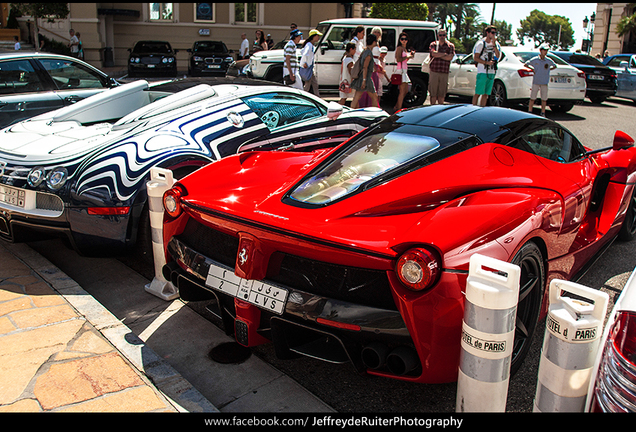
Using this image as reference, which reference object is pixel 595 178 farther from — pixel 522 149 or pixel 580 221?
pixel 522 149

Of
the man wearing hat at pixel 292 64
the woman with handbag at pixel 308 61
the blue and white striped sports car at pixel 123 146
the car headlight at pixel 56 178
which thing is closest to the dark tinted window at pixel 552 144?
the blue and white striped sports car at pixel 123 146

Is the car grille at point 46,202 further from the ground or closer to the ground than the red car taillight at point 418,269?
closer to the ground

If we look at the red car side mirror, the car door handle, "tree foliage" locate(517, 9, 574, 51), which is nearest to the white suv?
the car door handle

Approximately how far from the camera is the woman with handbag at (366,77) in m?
8.97

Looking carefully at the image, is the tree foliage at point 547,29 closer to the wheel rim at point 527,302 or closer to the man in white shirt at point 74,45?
the man in white shirt at point 74,45

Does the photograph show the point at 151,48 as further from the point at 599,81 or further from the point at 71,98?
the point at 599,81

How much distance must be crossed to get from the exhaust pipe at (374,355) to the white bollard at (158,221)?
192cm

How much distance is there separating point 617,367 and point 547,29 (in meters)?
146

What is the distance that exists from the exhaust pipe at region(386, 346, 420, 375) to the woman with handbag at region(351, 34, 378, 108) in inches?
287

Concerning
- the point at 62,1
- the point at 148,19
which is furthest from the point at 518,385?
the point at 148,19

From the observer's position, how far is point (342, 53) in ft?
41.1

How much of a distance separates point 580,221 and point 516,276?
1.61 m

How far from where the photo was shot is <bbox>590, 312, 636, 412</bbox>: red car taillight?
1787 millimetres

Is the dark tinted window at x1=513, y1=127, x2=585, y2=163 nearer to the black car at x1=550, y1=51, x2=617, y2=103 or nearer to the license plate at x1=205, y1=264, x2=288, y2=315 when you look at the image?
the license plate at x1=205, y1=264, x2=288, y2=315
